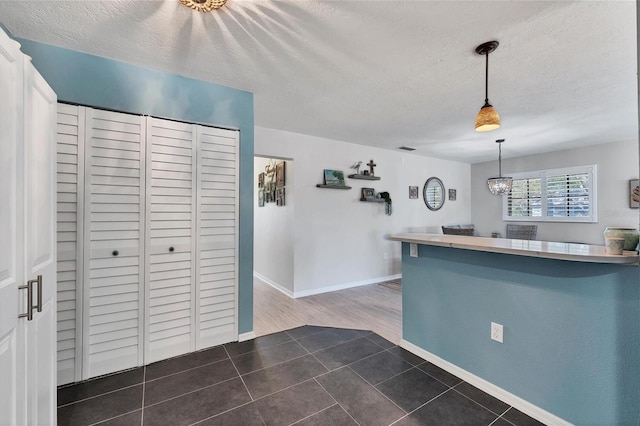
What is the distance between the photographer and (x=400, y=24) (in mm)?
1745

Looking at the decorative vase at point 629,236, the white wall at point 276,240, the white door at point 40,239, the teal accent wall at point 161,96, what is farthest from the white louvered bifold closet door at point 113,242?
the decorative vase at point 629,236

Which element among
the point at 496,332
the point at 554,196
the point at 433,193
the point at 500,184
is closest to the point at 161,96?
the point at 496,332

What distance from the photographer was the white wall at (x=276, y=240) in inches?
163

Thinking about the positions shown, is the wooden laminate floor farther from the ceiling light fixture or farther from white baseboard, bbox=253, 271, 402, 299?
the ceiling light fixture

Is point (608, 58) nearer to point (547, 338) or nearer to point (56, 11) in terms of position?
point (547, 338)

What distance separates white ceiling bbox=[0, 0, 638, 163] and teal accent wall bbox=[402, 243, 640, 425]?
1.44 meters

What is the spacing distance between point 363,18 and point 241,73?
1119 millimetres

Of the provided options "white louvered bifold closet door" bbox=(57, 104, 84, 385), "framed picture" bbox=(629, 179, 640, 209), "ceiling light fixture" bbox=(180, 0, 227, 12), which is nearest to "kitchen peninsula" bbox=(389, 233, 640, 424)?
"ceiling light fixture" bbox=(180, 0, 227, 12)

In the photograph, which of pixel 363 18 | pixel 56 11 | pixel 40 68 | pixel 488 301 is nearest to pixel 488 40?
pixel 363 18

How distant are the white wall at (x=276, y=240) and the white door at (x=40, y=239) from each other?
2.85m

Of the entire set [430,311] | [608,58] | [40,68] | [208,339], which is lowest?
[208,339]

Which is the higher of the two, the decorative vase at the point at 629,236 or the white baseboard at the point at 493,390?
the decorative vase at the point at 629,236

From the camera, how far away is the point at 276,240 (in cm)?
458

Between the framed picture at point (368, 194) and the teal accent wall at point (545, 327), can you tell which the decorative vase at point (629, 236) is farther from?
the framed picture at point (368, 194)
